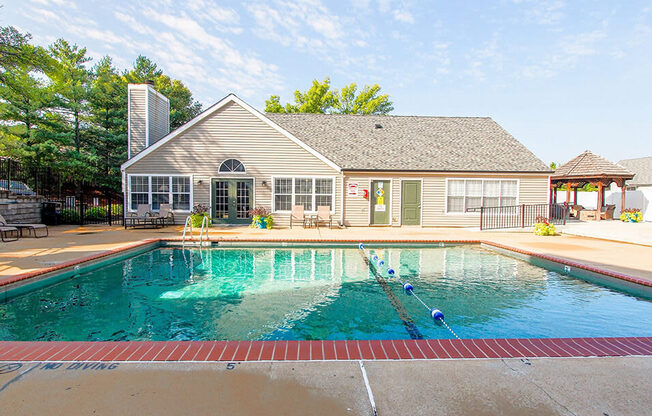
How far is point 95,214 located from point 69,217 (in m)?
1.32

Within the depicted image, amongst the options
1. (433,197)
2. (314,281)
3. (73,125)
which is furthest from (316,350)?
(73,125)

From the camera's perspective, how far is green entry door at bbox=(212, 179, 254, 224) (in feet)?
52.7

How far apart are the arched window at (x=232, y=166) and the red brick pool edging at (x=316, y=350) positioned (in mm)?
13101

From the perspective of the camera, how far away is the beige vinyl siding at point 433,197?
16453 mm

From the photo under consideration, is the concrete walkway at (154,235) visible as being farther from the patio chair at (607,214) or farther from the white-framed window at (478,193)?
the patio chair at (607,214)

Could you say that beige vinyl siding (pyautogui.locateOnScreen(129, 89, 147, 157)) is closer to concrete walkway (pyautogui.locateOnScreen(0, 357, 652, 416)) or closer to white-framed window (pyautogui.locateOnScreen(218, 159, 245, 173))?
white-framed window (pyautogui.locateOnScreen(218, 159, 245, 173))

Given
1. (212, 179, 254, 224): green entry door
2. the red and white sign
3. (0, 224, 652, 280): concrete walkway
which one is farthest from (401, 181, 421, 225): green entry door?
(212, 179, 254, 224): green entry door

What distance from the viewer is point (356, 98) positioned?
124 ft

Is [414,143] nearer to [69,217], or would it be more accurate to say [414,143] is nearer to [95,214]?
[95,214]

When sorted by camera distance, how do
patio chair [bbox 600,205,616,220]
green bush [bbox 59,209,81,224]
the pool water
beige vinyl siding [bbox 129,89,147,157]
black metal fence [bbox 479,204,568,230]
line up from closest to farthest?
the pool water < green bush [bbox 59,209,81,224] < beige vinyl siding [bbox 129,89,147,157] < black metal fence [bbox 479,204,568,230] < patio chair [bbox 600,205,616,220]

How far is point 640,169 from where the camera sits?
32.7m

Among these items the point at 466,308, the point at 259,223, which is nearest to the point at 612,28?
the point at 466,308

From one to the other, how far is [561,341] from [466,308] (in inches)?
81.8

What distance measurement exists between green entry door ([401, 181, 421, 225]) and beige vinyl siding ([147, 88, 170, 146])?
503 inches
